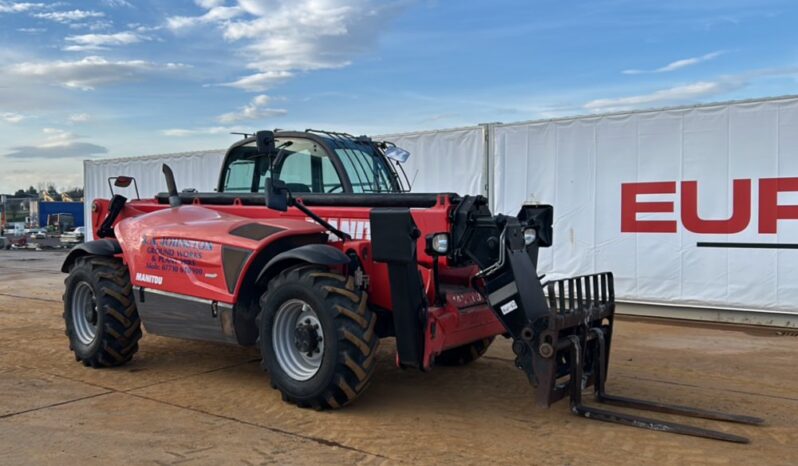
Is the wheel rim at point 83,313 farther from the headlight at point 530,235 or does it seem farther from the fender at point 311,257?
the headlight at point 530,235

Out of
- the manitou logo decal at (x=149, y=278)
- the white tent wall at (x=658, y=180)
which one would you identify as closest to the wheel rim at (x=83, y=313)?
the manitou logo decal at (x=149, y=278)

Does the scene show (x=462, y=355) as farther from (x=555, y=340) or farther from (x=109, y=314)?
(x=109, y=314)

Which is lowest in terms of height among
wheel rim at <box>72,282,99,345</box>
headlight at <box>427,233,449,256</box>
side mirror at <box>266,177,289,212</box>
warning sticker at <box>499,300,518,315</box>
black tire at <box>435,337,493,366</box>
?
black tire at <box>435,337,493,366</box>

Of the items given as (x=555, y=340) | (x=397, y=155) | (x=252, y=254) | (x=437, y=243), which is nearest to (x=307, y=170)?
(x=397, y=155)

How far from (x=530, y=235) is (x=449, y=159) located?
709cm

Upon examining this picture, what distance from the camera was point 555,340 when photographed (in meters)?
4.95

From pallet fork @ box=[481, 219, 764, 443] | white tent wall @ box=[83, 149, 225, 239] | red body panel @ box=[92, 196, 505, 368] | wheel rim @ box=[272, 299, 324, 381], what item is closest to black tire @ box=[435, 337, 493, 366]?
red body panel @ box=[92, 196, 505, 368]

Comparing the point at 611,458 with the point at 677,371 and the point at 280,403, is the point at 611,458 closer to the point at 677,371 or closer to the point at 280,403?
the point at 280,403

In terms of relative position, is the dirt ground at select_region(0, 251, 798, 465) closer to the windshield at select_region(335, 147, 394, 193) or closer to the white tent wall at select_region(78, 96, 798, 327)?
the windshield at select_region(335, 147, 394, 193)

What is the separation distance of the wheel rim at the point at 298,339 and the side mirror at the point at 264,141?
1.30m

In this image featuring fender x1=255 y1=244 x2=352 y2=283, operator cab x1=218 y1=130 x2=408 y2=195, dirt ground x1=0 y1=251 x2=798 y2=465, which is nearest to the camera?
dirt ground x1=0 y1=251 x2=798 y2=465

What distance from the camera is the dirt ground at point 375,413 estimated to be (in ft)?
15.2

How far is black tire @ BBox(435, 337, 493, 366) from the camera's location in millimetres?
7047

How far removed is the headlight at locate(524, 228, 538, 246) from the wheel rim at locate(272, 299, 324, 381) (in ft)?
6.17
